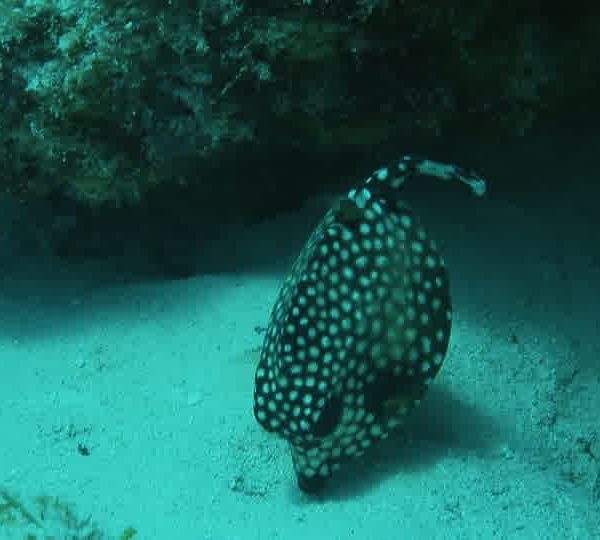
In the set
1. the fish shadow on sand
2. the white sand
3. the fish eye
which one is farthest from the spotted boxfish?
the white sand

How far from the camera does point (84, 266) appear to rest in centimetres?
583

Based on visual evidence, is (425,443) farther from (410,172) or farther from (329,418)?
(410,172)

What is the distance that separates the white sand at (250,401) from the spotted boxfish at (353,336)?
15.4 inches

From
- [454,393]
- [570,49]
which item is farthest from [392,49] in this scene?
[454,393]

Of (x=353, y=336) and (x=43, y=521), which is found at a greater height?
(x=353, y=336)

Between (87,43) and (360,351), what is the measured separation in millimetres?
2570

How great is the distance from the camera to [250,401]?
4.16 m

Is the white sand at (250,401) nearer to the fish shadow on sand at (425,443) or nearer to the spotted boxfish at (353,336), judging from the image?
the fish shadow on sand at (425,443)

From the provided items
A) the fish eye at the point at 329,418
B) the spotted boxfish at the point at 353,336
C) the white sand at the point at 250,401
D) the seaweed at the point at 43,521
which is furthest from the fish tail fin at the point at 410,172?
the seaweed at the point at 43,521

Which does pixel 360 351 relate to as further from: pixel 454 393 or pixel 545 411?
pixel 545 411

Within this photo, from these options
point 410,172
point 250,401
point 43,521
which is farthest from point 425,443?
point 43,521

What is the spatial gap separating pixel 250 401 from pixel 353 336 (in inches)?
43.2

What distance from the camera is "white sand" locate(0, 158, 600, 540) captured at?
10.9 ft

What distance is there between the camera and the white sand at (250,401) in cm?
332
